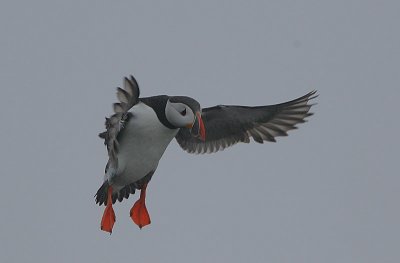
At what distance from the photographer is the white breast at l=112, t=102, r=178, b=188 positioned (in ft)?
35.4

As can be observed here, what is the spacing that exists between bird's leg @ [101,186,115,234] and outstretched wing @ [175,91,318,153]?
1.97m

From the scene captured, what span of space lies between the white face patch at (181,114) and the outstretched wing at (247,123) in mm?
2164

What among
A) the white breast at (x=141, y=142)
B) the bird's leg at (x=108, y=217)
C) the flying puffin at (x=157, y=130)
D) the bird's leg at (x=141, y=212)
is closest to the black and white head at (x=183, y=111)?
the flying puffin at (x=157, y=130)

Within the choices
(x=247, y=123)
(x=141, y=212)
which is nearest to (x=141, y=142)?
(x=141, y=212)

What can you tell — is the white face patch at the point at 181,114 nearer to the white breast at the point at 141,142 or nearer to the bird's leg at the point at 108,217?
the white breast at the point at 141,142

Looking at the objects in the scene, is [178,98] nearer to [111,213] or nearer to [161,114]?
[161,114]

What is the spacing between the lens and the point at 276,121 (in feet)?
43.0

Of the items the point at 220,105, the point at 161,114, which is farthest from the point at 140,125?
the point at 220,105

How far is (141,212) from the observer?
1243 centimetres

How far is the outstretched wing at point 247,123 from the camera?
12.9 meters

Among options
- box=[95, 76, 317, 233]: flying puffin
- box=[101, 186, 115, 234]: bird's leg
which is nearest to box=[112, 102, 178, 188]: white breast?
box=[95, 76, 317, 233]: flying puffin

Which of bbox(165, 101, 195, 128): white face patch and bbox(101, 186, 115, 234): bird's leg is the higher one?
bbox(165, 101, 195, 128): white face patch

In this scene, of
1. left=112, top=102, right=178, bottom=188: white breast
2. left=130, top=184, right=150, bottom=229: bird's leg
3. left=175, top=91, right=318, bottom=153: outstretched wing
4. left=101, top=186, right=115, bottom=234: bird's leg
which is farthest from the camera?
left=175, top=91, right=318, bottom=153: outstretched wing

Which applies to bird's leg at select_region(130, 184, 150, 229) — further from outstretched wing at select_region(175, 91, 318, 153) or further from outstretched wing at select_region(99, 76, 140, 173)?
outstretched wing at select_region(99, 76, 140, 173)
